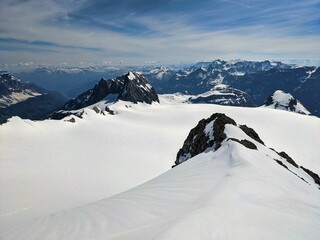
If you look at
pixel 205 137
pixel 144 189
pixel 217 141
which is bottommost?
pixel 144 189

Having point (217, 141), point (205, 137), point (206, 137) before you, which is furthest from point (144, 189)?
point (205, 137)

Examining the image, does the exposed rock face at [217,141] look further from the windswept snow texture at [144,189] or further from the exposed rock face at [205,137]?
the windswept snow texture at [144,189]

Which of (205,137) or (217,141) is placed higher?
(217,141)

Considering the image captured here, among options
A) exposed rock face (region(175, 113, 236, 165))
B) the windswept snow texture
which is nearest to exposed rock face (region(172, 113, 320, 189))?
exposed rock face (region(175, 113, 236, 165))

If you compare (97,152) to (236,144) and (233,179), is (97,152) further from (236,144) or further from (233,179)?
(233,179)

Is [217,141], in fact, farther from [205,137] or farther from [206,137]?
[205,137]

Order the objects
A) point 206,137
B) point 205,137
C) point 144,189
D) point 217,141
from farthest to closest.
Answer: point 205,137, point 206,137, point 217,141, point 144,189

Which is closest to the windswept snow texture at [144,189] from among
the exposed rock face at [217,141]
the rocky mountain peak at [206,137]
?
the exposed rock face at [217,141]

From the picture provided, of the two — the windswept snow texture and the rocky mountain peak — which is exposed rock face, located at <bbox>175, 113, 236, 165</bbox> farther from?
the windswept snow texture

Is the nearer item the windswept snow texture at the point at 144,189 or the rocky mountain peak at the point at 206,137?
the windswept snow texture at the point at 144,189

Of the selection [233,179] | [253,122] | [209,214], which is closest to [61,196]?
[233,179]
